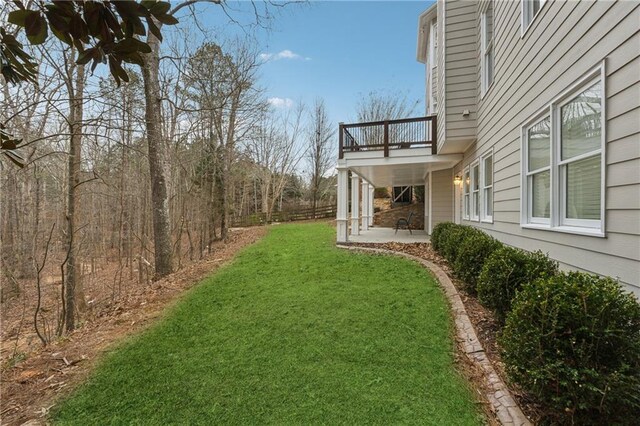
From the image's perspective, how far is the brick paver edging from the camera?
2.17 meters

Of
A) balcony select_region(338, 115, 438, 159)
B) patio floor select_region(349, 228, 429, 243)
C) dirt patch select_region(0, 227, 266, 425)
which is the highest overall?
balcony select_region(338, 115, 438, 159)

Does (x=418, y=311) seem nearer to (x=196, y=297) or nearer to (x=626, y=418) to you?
(x=626, y=418)

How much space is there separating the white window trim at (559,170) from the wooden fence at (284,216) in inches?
710

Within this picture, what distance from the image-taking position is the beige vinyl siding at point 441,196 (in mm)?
10398

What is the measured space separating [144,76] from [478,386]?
25.3 feet

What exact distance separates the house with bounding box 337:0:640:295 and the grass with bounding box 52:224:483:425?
5.02 ft

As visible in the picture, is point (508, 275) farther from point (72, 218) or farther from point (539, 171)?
point (72, 218)

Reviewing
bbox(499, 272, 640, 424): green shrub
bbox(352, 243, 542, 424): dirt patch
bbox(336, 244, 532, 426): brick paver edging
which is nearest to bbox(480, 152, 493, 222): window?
bbox(352, 243, 542, 424): dirt patch

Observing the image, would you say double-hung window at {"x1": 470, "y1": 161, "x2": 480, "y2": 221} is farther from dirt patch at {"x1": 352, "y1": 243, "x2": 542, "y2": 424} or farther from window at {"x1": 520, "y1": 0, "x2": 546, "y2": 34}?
window at {"x1": 520, "y1": 0, "x2": 546, "y2": 34}

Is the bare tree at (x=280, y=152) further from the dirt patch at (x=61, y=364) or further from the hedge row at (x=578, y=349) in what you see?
the hedge row at (x=578, y=349)

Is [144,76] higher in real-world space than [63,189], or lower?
higher

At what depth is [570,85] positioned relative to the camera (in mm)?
2967

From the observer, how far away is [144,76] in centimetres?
664

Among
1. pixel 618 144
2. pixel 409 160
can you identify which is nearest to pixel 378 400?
pixel 618 144
